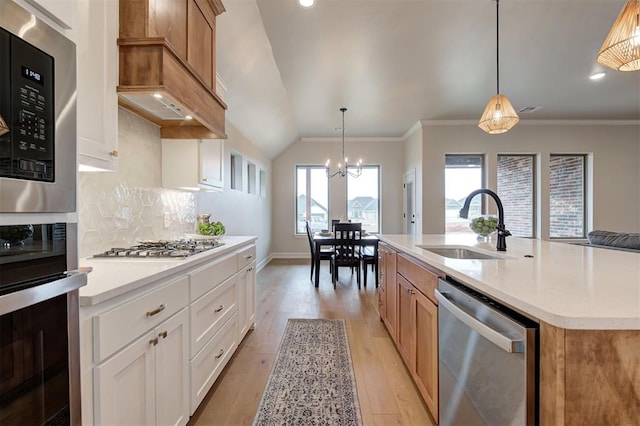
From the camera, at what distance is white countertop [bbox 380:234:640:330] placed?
70 centimetres

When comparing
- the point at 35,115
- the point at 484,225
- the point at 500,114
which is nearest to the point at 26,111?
the point at 35,115

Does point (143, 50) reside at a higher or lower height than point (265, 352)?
higher

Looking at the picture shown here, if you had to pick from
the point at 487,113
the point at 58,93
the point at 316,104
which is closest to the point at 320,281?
the point at 316,104

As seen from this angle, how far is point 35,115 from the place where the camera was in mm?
641

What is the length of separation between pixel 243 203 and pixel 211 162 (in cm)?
210

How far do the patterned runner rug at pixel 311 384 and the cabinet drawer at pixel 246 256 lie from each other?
76cm

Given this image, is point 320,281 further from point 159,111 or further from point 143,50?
point 143,50

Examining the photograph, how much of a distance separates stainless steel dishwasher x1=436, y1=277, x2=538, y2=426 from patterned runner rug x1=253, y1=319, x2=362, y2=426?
627 millimetres

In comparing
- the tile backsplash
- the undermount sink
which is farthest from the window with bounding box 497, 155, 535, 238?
the tile backsplash

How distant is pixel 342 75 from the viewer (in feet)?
12.8

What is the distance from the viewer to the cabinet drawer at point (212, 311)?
156 cm

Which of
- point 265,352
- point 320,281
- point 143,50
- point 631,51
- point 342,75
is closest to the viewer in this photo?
point 143,50

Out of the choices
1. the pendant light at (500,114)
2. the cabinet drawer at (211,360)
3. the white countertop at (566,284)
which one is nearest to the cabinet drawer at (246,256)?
the cabinet drawer at (211,360)

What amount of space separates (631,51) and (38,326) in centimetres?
296
